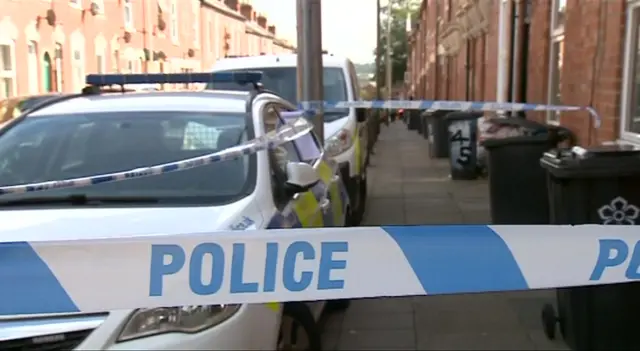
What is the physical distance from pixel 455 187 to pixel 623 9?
5316 millimetres

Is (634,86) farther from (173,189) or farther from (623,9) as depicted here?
(173,189)

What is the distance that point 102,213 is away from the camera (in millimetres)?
3195

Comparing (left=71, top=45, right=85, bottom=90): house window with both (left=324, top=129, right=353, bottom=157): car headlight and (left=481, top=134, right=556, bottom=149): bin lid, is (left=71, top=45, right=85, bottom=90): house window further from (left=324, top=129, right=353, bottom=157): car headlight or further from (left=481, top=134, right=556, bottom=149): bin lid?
(left=481, top=134, right=556, bottom=149): bin lid

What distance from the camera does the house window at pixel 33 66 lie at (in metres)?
Answer: 15.8

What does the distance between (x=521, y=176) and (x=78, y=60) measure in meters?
14.5

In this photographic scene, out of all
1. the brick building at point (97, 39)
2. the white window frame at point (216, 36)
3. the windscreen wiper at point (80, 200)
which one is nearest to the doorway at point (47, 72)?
the brick building at point (97, 39)

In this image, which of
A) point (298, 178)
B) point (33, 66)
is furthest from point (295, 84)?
point (33, 66)

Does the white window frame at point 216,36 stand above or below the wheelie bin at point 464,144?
above

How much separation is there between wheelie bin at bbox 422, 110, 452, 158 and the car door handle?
10367mm

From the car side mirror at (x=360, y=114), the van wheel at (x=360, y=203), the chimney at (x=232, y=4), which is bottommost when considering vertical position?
the van wheel at (x=360, y=203)

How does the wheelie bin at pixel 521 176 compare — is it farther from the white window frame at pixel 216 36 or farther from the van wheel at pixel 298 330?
the white window frame at pixel 216 36

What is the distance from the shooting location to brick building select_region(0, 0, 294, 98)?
15.1m

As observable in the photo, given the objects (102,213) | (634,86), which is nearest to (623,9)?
(634,86)

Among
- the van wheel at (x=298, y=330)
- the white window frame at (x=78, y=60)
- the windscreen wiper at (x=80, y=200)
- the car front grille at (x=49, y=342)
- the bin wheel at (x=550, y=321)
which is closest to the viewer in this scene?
the car front grille at (x=49, y=342)
